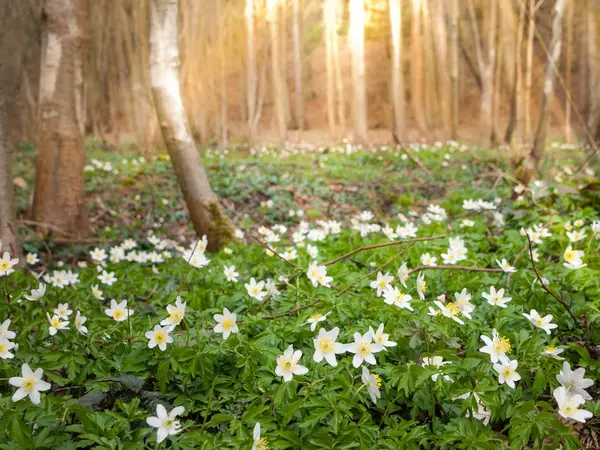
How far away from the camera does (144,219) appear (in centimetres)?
605

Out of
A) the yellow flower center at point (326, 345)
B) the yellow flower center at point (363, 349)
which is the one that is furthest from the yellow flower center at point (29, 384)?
the yellow flower center at point (363, 349)

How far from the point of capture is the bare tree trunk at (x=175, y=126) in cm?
429

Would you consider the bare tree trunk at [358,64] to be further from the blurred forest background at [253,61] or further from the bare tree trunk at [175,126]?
the bare tree trunk at [175,126]

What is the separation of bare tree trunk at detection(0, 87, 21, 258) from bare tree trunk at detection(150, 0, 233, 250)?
1418 mm

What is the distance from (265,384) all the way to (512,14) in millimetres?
13172

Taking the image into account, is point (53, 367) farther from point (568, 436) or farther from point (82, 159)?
point (82, 159)

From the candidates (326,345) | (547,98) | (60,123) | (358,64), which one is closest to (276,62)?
(358,64)

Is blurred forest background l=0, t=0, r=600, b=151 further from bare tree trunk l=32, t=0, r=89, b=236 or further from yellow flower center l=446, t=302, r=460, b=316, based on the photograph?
yellow flower center l=446, t=302, r=460, b=316

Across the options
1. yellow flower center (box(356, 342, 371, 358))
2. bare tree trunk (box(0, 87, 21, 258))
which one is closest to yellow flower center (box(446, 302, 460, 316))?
yellow flower center (box(356, 342, 371, 358))

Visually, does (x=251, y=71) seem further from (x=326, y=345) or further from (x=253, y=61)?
(x=326, y=345)

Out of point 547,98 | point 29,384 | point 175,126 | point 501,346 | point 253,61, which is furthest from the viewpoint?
point 253,61

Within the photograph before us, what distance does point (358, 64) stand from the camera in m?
11.9

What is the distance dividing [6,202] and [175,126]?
5.28ft

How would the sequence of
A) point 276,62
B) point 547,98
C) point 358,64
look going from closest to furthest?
point 547,98
point 358,64
point 276,62
